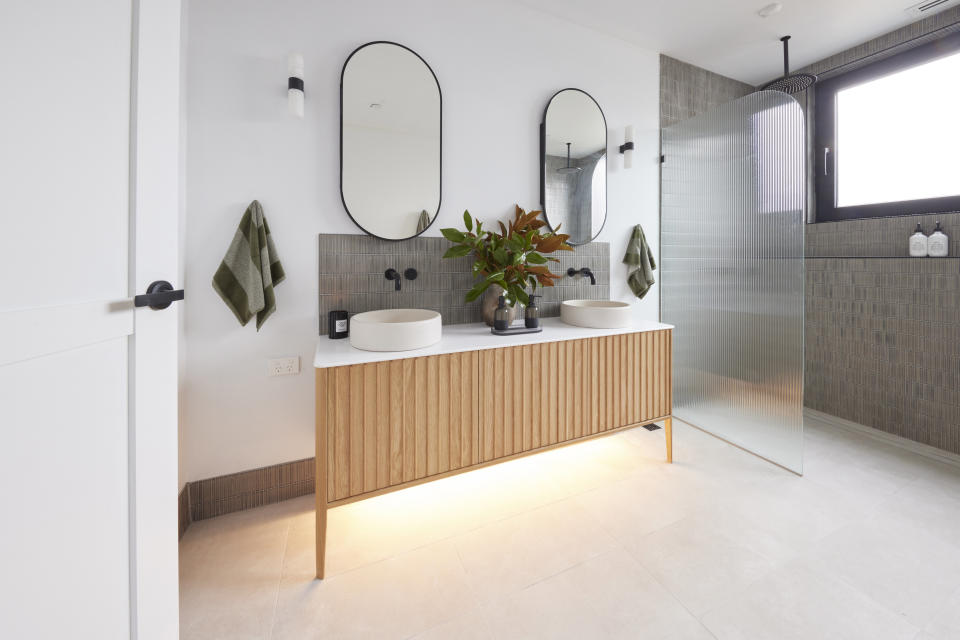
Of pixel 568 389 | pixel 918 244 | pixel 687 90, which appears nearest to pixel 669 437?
pixel 568 389

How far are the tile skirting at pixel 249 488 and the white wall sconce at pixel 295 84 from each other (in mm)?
1643

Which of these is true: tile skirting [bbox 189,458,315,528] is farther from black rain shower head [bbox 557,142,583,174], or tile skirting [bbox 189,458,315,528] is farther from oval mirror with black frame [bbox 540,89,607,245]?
black rain shower head [bbox 557,142,583,174]

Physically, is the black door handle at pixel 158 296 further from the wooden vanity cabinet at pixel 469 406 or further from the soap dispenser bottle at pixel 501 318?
the soap dispenser bottle at pixel 501 318

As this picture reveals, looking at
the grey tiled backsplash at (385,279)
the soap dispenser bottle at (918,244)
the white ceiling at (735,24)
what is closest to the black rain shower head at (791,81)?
the white ceiling at (735,24)

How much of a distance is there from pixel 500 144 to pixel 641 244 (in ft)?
4.02

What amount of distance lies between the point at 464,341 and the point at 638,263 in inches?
61.9

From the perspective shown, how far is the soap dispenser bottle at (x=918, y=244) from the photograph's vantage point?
2338 millimetres

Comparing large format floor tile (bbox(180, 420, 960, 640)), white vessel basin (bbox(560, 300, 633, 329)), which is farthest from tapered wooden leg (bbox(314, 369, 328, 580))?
white vessel basin (bbox(560, 300, 633, 329))

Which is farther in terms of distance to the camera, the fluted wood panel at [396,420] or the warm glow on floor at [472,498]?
the warm glow on floor at [472,498]

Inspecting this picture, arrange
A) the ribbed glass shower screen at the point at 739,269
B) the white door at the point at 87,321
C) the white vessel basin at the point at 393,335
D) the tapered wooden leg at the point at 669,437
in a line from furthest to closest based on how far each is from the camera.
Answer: the tapered wooden leg at the point at 669,437, the ribbed glass shower screen at the point at 739,269, the white vessel basin at the point at 393,335, the white door at the point at 87,321

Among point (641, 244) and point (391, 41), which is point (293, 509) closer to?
point (391, 41)

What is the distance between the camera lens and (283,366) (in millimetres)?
1830

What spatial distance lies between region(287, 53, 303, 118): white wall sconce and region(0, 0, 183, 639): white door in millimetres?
810

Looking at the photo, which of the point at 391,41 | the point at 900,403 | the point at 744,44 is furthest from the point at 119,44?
the point at 900,403
